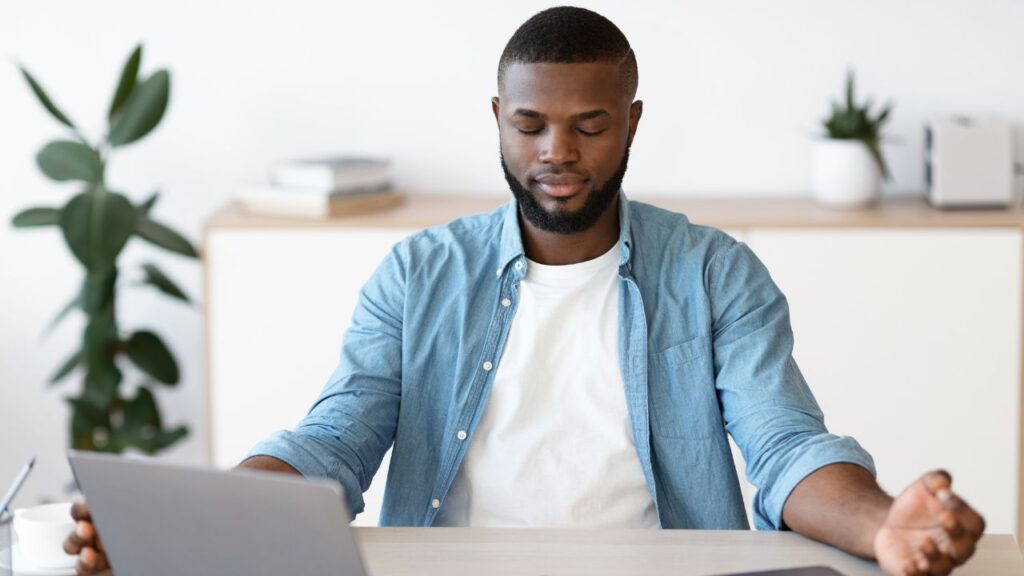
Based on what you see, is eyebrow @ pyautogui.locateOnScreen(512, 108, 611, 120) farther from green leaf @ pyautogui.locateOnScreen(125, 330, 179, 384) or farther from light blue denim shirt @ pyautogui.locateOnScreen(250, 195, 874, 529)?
green leaf @ pyautogui.locateOnScreen(125, 330, 179, 384)

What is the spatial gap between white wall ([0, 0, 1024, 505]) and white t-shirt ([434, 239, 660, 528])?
1.43 metres

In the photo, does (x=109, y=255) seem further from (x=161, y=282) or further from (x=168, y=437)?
(x=168, y=437)

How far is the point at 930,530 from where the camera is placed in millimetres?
1312

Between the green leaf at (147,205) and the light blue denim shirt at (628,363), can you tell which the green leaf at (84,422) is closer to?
the green leaf at (147,205)

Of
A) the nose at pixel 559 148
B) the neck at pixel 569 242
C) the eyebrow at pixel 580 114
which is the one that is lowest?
→ the neck at pixel 569 242

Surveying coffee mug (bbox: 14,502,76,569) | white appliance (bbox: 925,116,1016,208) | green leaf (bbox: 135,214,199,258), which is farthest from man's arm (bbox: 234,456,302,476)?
white appliance (bbox: 925,116,1016,208)

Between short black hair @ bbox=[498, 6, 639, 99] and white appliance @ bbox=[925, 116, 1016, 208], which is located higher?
short black hair @ bbox=[498, 6, 639, 99]

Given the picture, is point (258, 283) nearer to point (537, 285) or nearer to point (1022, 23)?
point (537, 285)

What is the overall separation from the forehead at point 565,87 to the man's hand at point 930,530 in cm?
66

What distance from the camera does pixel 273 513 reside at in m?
1.11

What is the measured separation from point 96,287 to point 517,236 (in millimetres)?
1462

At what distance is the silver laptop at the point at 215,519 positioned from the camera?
1.09 metres

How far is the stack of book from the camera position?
300 cm

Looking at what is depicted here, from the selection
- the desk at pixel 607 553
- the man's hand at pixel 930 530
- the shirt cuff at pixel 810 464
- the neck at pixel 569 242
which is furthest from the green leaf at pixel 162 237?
the man's hand at pixel 930 530
